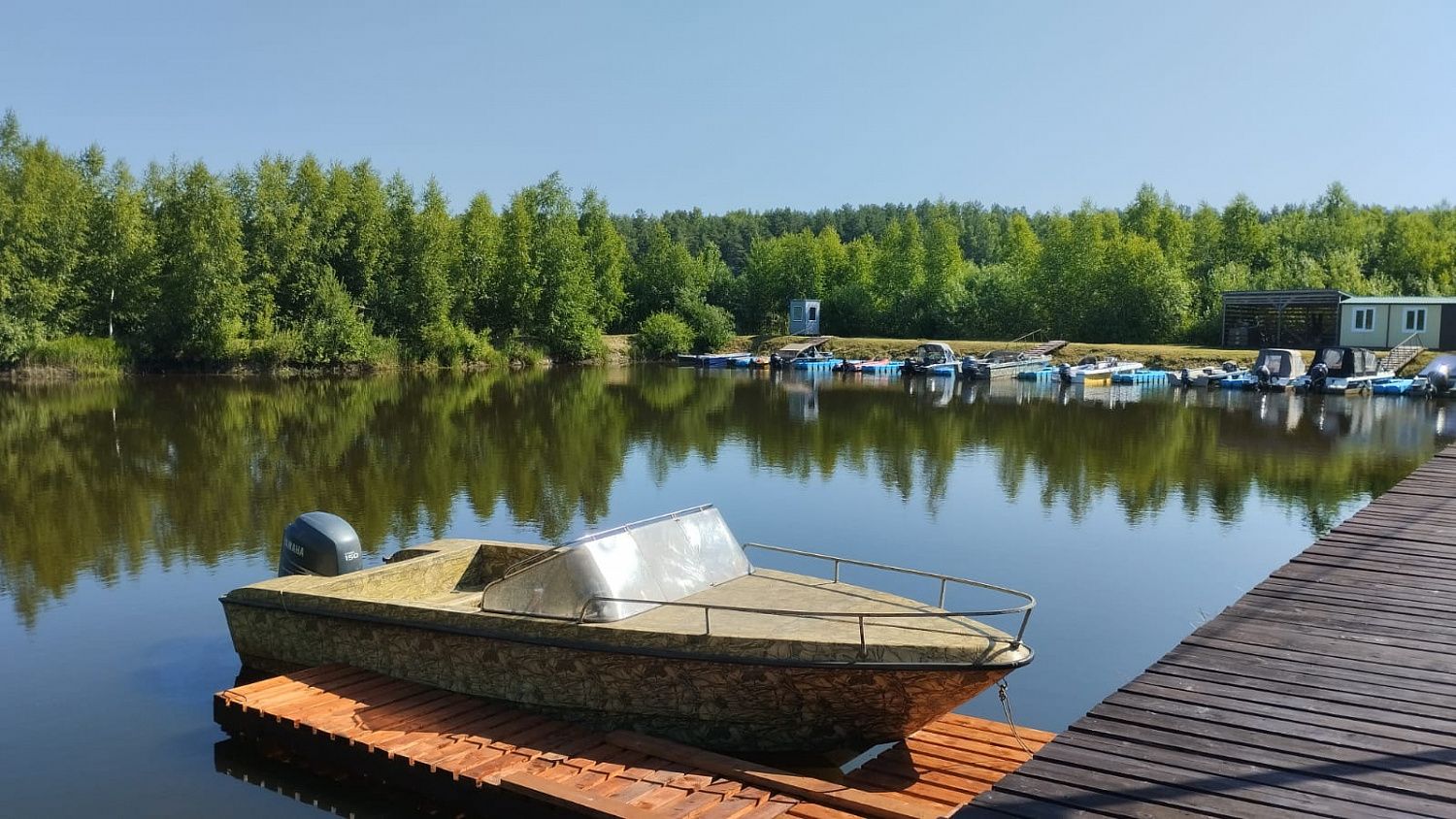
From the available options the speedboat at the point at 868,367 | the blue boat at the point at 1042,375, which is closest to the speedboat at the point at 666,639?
the blue boat at the point at 1042,375

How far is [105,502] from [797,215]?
159046 mm

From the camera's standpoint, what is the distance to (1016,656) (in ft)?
28.6

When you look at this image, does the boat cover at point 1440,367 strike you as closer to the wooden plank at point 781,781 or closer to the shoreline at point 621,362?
the shoreline at point 621,362

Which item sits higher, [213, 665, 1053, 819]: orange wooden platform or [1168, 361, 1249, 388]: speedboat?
[1168, 361, 1249, 388]: speedboat

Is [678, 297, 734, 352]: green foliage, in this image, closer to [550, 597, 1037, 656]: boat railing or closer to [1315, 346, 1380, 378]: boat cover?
[1315, 346, 1380, 378]: boat cover

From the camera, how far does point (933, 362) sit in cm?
6794

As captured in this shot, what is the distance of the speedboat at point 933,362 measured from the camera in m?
66.0

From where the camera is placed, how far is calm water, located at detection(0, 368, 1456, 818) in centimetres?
1179

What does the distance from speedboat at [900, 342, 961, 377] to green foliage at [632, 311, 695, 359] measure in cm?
2079

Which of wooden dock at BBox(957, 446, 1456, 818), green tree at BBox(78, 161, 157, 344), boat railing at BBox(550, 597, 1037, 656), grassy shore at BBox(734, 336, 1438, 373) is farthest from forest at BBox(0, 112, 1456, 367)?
wooden dock at BBox(957, 446, 1456, 818)

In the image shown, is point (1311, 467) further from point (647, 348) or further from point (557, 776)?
point (647, 348)

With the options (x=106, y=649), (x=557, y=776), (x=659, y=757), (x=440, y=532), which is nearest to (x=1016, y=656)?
(x=659, y=757)

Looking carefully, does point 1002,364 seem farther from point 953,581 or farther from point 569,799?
point 569,799

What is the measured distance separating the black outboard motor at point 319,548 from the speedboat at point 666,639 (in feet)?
2.18
